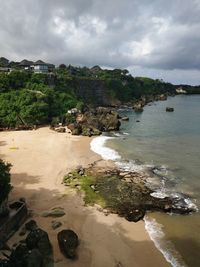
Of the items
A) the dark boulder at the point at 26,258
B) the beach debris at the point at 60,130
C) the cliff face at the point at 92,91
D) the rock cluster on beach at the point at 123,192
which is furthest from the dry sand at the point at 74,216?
the cliff face at the point at 92,91

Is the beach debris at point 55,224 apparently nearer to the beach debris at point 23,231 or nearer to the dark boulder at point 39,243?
the beach debris at point 23,231

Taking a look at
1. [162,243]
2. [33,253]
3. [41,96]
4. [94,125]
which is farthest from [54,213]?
[41,96]

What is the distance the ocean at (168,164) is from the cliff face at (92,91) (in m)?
29.7

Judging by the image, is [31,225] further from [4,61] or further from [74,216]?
[4,61]

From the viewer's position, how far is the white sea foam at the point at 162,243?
18.8 m

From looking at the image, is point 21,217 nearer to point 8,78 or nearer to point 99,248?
point 99,248

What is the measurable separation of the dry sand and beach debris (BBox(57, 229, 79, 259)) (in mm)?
332

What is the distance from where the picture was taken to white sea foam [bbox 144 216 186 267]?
18.8m

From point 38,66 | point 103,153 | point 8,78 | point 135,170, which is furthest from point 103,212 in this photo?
point 38,66

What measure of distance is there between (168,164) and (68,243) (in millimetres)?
21845

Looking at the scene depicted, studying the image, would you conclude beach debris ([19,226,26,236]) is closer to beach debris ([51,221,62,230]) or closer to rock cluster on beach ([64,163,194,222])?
beach debris ([51,221,62,230])

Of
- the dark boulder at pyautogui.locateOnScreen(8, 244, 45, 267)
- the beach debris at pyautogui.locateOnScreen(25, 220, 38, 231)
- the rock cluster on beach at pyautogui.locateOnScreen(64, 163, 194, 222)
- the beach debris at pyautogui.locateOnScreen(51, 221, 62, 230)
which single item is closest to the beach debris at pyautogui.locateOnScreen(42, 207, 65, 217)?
the beach debris at pyautogui.locateOnScreen(51, 221, 62, 230)

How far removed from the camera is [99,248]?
19359 millimetres

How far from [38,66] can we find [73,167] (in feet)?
261
